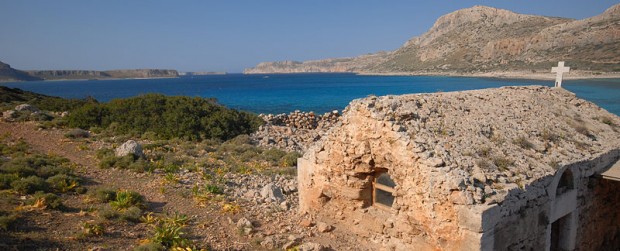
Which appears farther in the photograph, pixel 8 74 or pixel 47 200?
pixel 8 74

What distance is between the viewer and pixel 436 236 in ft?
20.4

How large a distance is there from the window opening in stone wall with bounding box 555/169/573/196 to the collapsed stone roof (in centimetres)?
31

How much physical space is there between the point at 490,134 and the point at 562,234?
9.23ft

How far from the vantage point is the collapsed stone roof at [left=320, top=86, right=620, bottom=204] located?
6.37 metres

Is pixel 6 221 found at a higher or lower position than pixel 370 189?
lower

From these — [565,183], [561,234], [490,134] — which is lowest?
[561,234]

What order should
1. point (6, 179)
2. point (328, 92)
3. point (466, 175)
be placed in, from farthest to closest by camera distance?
point (328, 92)
point (6, 179)
point (466, 175)

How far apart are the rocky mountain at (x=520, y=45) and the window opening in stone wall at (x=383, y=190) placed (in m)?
63.3

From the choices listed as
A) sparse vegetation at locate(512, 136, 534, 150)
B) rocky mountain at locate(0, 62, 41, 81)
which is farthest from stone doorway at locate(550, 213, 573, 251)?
rocky mountain at locate(0, 62, 41, 81)

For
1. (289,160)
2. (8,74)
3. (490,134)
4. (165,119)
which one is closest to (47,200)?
(289,160)

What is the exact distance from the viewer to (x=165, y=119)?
21.1 meters

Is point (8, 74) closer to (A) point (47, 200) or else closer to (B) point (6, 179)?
(B) point (6, 179)

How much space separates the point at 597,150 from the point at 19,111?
93.4 feet

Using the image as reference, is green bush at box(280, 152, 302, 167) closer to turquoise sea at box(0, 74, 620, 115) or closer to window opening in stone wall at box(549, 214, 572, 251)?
window opening in stone wall at box(549, 214, 572, 251)
